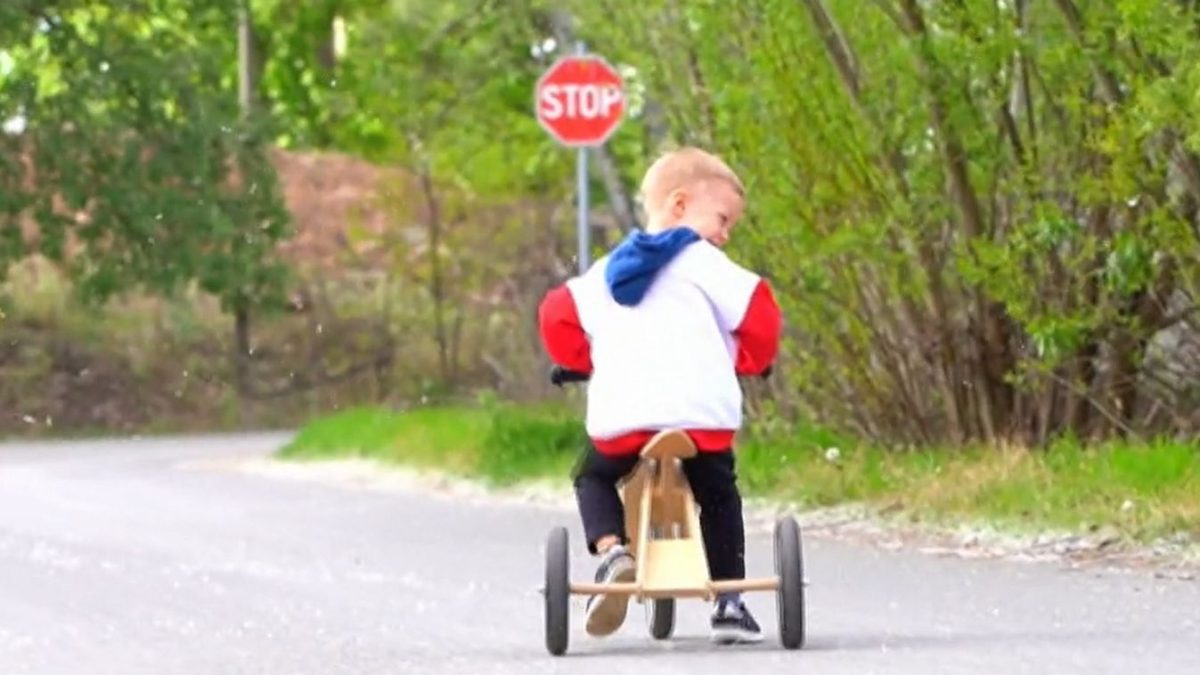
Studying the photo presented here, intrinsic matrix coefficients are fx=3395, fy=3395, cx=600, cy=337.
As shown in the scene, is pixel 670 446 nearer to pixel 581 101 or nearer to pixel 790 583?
pixel 790 583

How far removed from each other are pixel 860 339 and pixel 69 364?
84.5ft

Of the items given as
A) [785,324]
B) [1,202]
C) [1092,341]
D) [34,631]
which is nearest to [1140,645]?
[34,631]

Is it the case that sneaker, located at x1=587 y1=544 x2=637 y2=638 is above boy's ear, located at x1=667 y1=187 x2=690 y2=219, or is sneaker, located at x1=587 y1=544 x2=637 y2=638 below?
below

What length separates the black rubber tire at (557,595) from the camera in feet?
30.1

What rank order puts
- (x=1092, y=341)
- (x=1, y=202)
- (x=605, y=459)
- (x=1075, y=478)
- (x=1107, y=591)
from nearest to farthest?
(x=605, y=459), (x=1107, y=591), (x=1075, y=478), (x=1092, y=341), (x=1, y=202)

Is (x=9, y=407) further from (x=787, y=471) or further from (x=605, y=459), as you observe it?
(x=605, y=459)

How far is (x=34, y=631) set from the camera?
1080 cm

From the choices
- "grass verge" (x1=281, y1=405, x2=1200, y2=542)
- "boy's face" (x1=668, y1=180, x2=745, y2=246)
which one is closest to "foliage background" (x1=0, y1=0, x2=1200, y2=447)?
"grass verge" (x1=281, y1=405, x2=1200, y2=542)

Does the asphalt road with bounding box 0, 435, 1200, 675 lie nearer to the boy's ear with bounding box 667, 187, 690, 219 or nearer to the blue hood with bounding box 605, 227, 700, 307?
the blue hood with bounding box 605, 227, 700, 307

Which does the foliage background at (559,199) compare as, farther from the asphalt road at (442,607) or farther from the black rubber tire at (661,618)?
the black rubber tire at (661,618)

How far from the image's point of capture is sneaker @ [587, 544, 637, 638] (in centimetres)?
924

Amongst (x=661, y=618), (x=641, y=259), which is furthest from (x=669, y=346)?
(x=661, y=618)

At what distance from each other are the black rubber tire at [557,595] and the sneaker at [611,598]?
12 centimetres

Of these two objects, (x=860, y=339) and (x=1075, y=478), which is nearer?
(x=1075, y=478)
